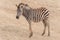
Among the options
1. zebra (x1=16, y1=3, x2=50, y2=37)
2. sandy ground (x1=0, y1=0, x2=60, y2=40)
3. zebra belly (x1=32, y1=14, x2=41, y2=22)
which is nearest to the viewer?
zebra (x1=16, y1=3, x2=50, y2=37)

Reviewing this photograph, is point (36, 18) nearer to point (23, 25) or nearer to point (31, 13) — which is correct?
point (31, 13)

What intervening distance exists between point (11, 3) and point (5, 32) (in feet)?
31.9

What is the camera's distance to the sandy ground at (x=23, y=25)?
465 inches

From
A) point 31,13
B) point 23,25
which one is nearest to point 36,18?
point 31,13

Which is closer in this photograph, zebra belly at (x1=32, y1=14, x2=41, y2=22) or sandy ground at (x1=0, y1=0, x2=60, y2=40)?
sandy ground at (x1=0, y1=0, x2=60, y2=40)

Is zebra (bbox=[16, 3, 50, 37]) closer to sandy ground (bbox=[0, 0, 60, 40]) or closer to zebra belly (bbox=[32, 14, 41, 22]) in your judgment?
zebra belly (bbox=[32, 14, 41, 22])

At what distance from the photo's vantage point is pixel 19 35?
11.8 meters

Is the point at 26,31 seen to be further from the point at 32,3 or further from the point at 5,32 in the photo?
the point at 32,3

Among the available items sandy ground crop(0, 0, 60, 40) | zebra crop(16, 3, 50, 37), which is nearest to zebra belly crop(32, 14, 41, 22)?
zebra crop(16, 3, 50, 37)

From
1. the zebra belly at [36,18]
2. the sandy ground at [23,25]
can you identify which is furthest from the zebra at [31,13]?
the sandy ground at [23,25]

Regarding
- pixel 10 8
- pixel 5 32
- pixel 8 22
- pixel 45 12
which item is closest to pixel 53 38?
pixel 45 12

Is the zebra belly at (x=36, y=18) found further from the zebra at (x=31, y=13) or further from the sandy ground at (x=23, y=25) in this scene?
the sandy ground at (x=23, y=25)

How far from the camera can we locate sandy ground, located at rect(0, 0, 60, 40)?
11805 mm

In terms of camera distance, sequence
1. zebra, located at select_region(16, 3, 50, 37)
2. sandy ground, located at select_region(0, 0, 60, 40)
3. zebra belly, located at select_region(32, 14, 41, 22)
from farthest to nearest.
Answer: zebra belly, located at select_region(32, 14, 41, 22)
sandy ground, located at select_region(0, 0, 60, 40)
zebra, located at select_region(16, 3, 50, 37)
